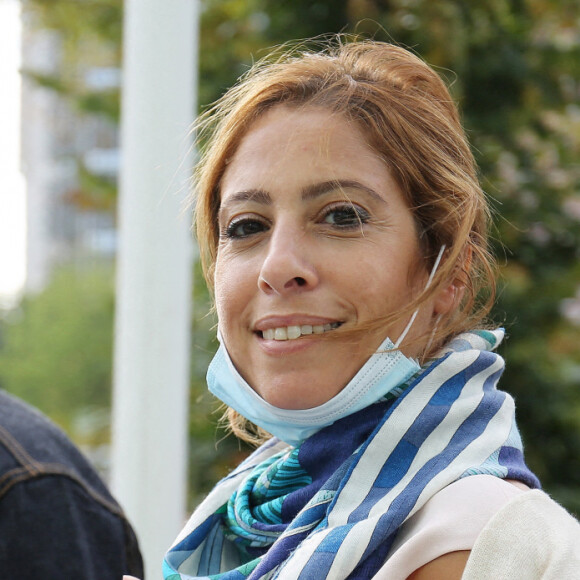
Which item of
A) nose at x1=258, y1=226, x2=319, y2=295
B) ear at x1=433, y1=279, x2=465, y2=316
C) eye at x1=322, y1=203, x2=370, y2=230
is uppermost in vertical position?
eye at x1=322, y1=203, x2=370, y2=230

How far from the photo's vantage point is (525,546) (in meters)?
1.30

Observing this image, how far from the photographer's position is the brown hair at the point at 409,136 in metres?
1.66

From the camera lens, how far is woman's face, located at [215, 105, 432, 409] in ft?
5.17

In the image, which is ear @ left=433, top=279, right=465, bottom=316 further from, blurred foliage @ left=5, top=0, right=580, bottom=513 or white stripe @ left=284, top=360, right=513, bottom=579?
blurred foliage @ left=5, top=0, right=580, bottom=513

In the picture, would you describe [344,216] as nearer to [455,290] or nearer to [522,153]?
[455,290]

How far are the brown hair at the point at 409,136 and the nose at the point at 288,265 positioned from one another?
0.47 feet

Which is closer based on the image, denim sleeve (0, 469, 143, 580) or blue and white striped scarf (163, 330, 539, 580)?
blue and white striped scarf (163, 330, 539, 580)

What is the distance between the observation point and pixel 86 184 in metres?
5.69

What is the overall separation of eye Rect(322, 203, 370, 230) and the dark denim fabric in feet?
2.64

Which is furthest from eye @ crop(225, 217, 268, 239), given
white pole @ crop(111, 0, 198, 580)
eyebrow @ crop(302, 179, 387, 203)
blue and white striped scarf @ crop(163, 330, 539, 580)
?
white pole @ crop(111, 0, 198, 580)

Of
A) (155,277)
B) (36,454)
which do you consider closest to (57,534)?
(36,454)

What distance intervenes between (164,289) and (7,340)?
33.2m

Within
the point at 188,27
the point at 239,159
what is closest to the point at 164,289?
the point at 188,27

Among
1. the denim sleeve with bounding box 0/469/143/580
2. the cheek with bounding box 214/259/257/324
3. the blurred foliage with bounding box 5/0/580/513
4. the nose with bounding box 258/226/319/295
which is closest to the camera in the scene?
the nose with bounding box 258/226/319/295
